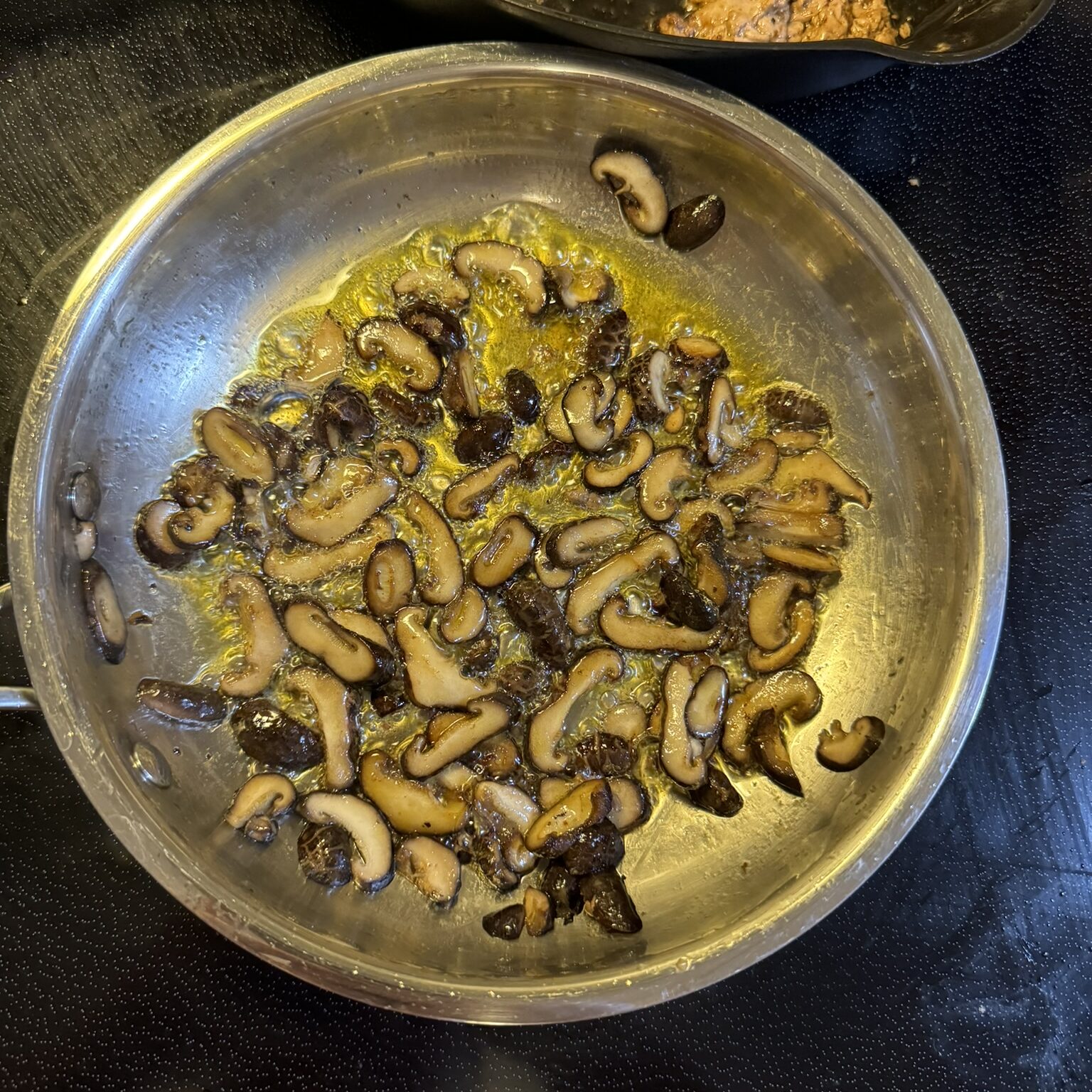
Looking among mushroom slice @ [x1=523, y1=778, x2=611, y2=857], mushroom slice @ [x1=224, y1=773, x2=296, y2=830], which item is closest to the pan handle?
mushroom slice @ [x1=224, y1=773, x2=296, y2=830]

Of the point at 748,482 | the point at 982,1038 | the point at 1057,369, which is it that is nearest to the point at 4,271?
the point at 748,482

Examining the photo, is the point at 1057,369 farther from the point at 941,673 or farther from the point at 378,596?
the point at 378,596

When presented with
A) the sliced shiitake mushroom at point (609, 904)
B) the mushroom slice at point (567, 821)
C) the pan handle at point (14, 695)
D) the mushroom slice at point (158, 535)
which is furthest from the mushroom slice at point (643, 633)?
the pan handle at point (14, 695)

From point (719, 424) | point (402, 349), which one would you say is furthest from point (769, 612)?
point (402, 349)

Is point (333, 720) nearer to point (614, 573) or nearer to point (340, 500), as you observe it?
point (340, 500)

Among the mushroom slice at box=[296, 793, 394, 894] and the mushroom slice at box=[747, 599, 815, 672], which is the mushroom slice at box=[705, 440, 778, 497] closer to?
the mushroom slice at box=[747, 599, 815, 672]

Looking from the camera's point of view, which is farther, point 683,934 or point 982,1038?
point 982,1038
